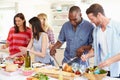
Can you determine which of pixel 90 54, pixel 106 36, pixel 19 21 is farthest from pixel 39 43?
pixel 106 36

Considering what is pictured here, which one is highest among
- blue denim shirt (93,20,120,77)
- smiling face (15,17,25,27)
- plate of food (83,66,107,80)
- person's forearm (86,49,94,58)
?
smiling face (15,17,25,27)

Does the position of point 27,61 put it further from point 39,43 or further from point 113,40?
point 113,40

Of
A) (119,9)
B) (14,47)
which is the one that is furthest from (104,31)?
(119,9)

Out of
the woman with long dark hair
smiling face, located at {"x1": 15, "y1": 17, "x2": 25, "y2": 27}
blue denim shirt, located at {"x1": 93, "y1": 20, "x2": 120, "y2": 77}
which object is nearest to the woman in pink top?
smiling face, located at {"x1": 15, "y1": 17, "x2": 25, "y2": 27}

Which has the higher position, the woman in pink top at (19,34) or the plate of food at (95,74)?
the woman in pink top at (19,34)

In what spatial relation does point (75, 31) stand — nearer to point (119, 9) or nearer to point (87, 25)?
point (87, 25)

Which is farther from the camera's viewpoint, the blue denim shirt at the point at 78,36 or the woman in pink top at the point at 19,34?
the woman in pink top at the point at 19,34

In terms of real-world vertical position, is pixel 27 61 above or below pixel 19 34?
below

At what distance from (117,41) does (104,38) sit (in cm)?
14

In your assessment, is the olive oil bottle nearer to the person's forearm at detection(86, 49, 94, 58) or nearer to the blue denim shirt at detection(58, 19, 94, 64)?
the blue denim shirt at detection(58, 19, 94, 64)

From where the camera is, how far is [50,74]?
84.2 inches

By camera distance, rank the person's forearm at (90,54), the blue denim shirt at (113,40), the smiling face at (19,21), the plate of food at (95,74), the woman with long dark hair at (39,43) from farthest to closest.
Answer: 1. the smiling face at (19,21)
2. the woman with long dark hair at (39,43)
3. the person's forearm at (90,54)
4. the blue denim shirt at (113,40)
5. the plate of food at (95,74)

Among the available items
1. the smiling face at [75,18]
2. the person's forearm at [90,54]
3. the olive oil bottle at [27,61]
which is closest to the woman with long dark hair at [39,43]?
the olive oil bottle at [27,61]

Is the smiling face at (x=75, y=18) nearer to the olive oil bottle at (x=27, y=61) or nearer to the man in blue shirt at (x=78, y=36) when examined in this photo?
the man in blue shirt at (x=78, y=36)
